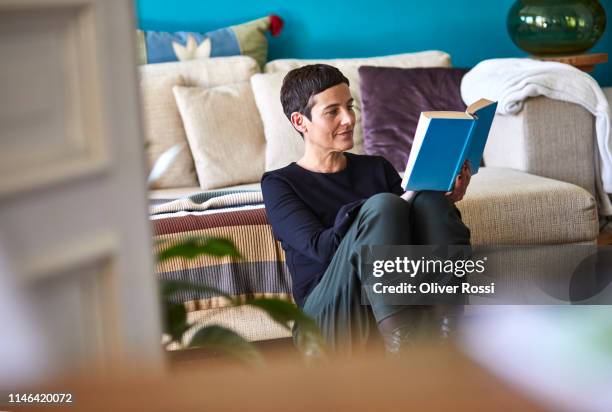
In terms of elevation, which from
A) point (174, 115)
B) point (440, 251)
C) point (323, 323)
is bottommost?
point (323, 323)

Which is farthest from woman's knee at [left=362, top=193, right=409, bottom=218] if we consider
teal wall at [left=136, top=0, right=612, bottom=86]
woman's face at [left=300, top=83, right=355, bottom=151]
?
teal wall at [left=136, top=0, right=612, bottom=86]

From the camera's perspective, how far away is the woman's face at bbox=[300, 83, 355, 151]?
200 centimetres

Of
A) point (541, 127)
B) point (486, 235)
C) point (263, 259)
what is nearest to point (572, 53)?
point (541, 127)

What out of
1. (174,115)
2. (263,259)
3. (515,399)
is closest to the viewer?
(515,399)

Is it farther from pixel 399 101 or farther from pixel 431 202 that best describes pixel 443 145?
pixel 399 101

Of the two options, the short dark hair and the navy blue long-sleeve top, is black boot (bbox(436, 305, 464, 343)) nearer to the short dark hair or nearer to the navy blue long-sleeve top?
the navy blue long-sleeve top

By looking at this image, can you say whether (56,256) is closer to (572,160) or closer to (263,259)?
(263,259)

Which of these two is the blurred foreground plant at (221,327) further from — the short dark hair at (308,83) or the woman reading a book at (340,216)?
the short dark hair at (308,83)

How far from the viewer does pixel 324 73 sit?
203cm

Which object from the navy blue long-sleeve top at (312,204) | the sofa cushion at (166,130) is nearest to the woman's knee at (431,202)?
the navy blue long-sleeve top at (312,204)

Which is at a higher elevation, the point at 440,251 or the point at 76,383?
the point at 76,383

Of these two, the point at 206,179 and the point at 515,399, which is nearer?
the point at 515,399

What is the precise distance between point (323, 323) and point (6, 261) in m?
1.42

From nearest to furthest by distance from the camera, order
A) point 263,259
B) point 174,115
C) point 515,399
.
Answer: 1. point 515,399
2. point 263,259
3. point 174,115
